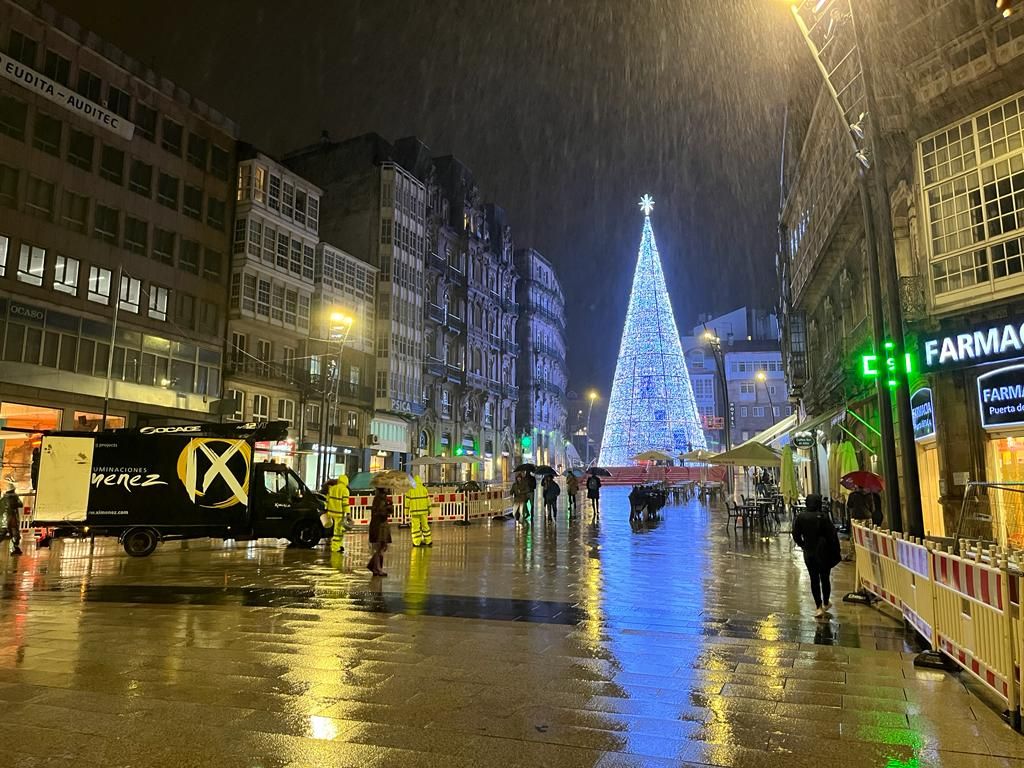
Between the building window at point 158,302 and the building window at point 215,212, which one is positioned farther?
the building window at point 215,212

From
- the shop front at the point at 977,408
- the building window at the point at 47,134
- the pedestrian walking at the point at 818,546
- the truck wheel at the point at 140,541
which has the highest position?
the building window at the point at 47,134

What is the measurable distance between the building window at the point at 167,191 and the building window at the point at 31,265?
6814mm

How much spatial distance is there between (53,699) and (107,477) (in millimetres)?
11955

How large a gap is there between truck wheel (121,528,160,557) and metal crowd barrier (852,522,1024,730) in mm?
15175

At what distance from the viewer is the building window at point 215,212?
114 feet

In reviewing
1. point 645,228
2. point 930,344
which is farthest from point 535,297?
point 930,344

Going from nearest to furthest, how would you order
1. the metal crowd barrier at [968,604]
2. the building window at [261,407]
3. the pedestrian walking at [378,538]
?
1. the metal crowd barrier at [968,604]
2. the pedestrian walking at [378,538]
3. the building window at [261,407]

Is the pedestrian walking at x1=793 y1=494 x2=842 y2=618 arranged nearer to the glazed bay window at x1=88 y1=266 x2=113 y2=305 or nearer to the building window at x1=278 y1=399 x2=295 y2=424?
the glazed bay window at x1=88 y1=266 x2=113 y2=305

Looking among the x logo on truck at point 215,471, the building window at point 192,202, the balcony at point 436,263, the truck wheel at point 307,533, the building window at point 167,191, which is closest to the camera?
the x logo on truck at point 215,471

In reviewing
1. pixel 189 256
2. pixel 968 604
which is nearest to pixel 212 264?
pixel 189 256

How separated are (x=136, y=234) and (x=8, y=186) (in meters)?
5.66

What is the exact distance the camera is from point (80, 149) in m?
28.8

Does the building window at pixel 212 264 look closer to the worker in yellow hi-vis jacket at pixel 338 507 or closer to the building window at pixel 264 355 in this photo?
the building window at pixel 264 355

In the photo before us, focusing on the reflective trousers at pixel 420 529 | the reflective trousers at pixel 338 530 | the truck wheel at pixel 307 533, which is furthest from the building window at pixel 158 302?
the reflective trousers at pixel 420 529
